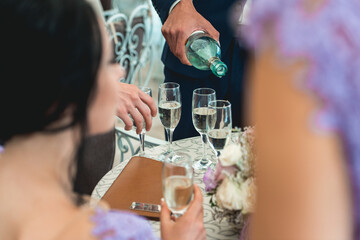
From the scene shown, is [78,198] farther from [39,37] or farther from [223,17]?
[223,17]

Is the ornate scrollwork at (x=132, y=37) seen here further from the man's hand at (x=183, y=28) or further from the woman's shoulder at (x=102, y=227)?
the woman's shoulder at (x=102, y=227)

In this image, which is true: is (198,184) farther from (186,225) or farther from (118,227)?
(118,227)

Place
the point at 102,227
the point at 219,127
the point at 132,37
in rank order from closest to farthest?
the point at 102,227 < the point at 219,127 < the point at 132,37

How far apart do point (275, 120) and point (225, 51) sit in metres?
1.63

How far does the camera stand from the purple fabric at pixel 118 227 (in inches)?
26.1

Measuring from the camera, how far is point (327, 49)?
379 millimetres

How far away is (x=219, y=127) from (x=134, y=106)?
1.05 feet

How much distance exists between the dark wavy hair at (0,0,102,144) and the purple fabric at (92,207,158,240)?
15cm

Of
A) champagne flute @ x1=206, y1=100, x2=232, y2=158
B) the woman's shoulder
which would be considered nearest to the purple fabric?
the woman's shoulder

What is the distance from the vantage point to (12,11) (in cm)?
68

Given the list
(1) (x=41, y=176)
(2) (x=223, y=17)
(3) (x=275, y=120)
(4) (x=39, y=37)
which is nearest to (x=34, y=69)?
(4) (x=39, y=37)

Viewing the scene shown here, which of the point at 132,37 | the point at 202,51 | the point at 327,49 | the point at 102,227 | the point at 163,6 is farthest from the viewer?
the point at 132,37

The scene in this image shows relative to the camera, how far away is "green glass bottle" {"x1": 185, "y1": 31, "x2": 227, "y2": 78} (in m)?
1.58

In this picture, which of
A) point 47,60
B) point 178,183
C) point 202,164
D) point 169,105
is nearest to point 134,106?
point 169,105
